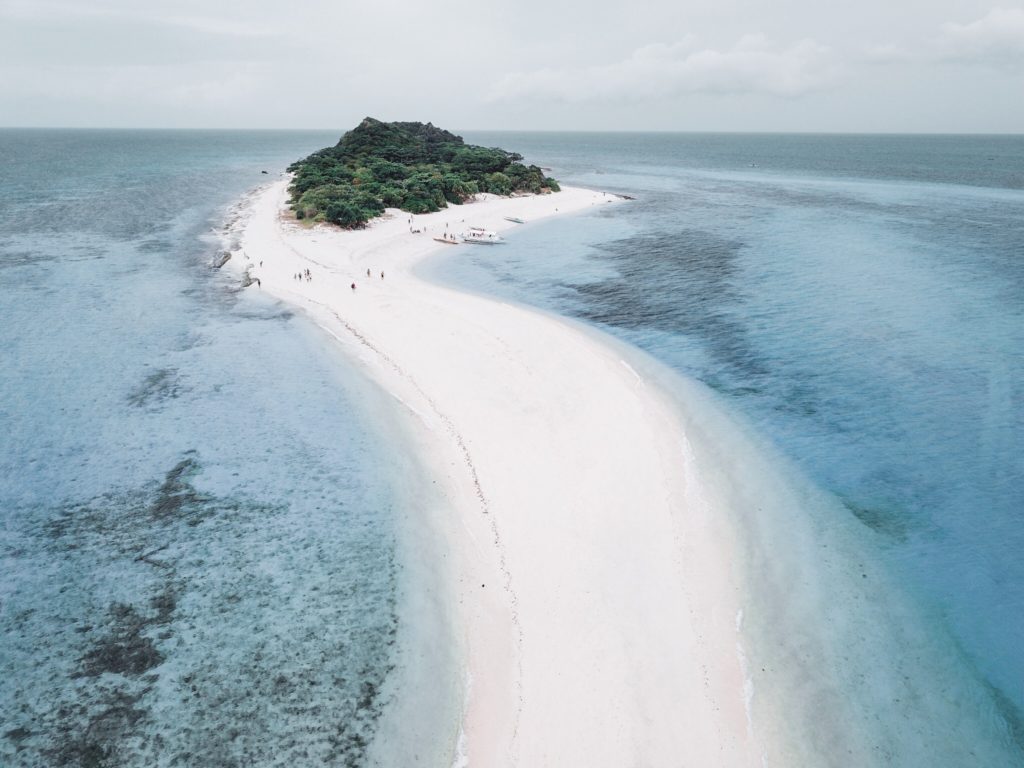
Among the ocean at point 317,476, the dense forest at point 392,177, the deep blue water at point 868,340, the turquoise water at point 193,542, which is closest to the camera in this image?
the turquoise water at point 193,542

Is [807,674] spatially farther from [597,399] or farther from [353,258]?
[353,258]

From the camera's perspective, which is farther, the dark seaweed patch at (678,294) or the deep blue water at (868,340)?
the dark seaweed patch at (678,294)

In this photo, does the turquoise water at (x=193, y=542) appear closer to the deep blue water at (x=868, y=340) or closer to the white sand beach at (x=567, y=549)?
the white sand beach at (x=567, y=549)

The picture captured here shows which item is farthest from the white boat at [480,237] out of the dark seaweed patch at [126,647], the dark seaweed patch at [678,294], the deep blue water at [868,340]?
the dark seaweed patch at [126,647]

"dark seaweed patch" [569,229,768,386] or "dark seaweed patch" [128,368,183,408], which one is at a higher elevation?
"dark seaweed patch" [569,229,768,386]

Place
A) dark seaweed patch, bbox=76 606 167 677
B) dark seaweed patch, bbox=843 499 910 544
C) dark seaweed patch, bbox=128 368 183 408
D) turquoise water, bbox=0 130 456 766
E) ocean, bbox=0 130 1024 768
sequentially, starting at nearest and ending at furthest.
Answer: turquoise water, bbox=0 130 456 766, ocean, bbox=0 130 1024 768, dark seaweed patch, bbox=76 606 167 677, dark seaweed patch, bbox=843 499 910 544, dark seaweed patch, bbox=128 368 183 408

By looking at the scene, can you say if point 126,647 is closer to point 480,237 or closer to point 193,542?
point 193,542

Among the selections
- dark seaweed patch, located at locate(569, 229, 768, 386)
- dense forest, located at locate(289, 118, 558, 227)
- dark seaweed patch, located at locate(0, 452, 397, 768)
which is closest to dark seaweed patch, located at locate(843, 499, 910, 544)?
dark seaweed patch, located at locate(569, 229, 768, 386)

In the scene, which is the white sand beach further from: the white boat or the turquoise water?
the white boat
